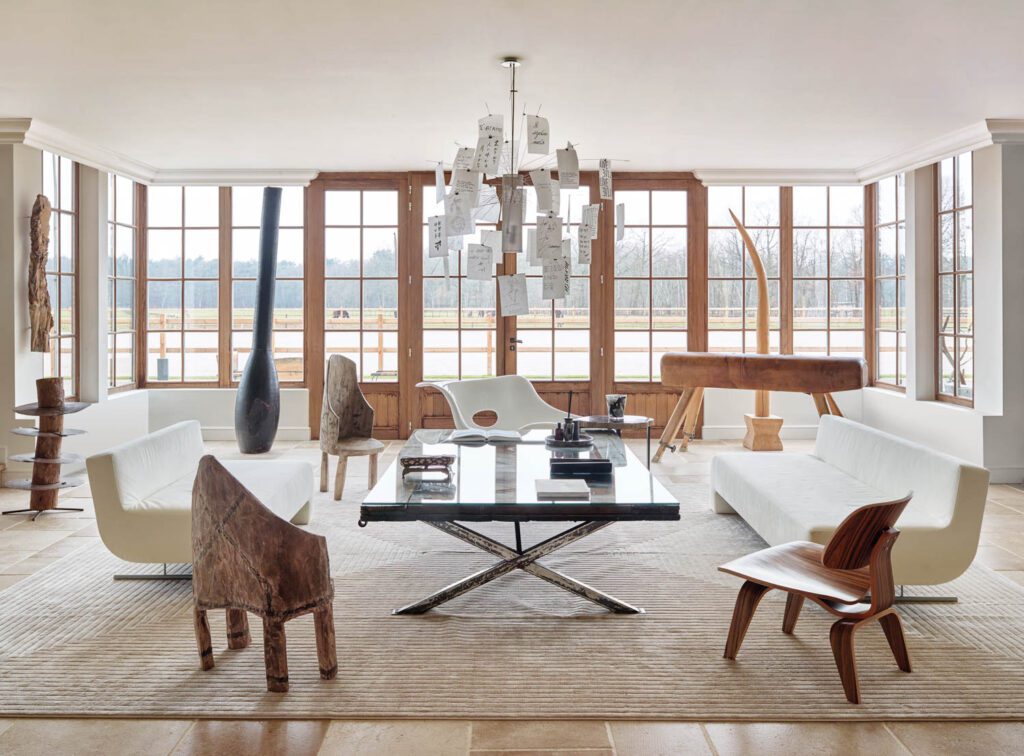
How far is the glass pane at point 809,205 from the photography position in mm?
8242

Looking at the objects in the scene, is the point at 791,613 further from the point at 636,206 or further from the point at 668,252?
the point at 636,206

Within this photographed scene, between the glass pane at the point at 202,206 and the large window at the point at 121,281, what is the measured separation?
0.47 meters

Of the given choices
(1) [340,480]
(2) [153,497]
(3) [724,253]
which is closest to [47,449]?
(1) [340,480]

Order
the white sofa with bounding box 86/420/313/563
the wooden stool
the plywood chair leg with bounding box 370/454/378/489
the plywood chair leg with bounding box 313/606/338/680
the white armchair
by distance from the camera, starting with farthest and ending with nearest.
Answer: the white armchair → the plywood chair leg with bounding box 370/454/378/489 → the wooden stool → the white sofa with bounding box 86/420/313/563 → the plywood chair leg with bounding box 313/606/338/680

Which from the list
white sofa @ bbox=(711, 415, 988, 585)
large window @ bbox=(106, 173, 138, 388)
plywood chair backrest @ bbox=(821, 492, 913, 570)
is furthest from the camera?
large window @ bbox=(106, 173, 138, 388)

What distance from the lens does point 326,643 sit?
2844 mm

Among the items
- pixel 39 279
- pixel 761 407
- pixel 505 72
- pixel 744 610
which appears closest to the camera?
pixel 744 610

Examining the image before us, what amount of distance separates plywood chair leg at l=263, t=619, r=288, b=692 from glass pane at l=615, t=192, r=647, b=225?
20.1 feet

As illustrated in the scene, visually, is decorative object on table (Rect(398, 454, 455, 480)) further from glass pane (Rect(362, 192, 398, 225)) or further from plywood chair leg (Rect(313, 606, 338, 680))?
glass pane (Rect(362, 192, 398, 225))

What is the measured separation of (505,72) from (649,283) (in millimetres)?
3816

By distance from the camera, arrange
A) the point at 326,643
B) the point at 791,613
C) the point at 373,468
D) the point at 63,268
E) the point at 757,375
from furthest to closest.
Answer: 1. the point at 757,375
2. the point at 63,268
3. the point at 373,468
4. the point at 791,613
5. the point at 326,643

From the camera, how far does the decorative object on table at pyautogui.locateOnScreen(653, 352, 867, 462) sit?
22.2 ft

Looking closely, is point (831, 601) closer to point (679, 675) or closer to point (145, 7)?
Result: point (679, 675)

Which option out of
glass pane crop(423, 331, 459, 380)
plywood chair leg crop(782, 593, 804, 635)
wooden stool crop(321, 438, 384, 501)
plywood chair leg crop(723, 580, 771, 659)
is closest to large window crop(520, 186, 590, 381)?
glass pane crop(423, 331, 459, 380)
